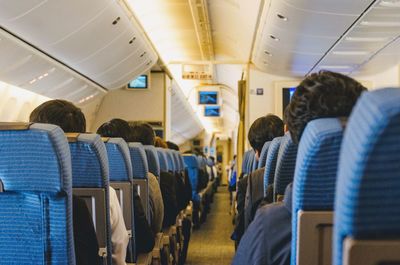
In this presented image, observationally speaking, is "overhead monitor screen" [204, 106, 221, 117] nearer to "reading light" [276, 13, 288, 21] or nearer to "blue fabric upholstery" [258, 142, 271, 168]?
"reading light" [276, 13, 288, 21]

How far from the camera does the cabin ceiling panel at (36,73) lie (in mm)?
5957

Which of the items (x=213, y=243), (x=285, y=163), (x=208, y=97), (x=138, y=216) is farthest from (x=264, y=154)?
(x=208, y=97)

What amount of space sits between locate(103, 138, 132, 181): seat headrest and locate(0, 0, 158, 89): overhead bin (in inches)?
88.4

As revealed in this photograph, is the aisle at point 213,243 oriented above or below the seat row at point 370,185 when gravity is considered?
below

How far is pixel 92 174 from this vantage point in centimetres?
233

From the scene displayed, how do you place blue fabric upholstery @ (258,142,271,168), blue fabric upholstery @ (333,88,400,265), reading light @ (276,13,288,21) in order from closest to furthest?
blue fabric upholstery @ (333,88,400,265) < blue fabric upholstery @ (258,142,271,168) < reading light @ (276,13,288,21)

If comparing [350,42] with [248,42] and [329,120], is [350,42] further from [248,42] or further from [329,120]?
[329,120]

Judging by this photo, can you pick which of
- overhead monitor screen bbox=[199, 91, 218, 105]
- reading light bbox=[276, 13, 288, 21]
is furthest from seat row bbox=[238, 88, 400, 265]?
overhead monitor screen bbox=[199, 91, 218, 105]

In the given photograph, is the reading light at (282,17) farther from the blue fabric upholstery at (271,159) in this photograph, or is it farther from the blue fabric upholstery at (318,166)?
the blue fabric upholstery at (318,166)

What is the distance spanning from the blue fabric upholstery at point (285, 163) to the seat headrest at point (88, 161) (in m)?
0.77

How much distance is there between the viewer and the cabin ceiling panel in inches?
235

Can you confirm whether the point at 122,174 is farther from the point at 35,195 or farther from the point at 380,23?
the point at 380,23

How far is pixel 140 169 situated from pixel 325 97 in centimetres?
229

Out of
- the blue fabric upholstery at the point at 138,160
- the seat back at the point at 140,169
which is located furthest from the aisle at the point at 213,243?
the blue fabric upholstery at the point at 138,160
